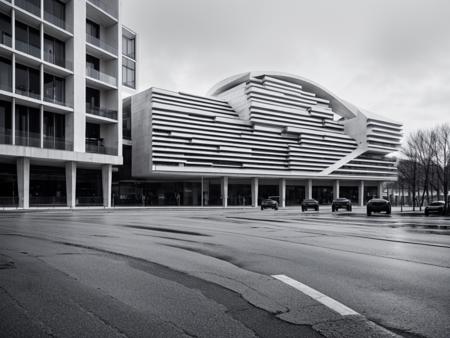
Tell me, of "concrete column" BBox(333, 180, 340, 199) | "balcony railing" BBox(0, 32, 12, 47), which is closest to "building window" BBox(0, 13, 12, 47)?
"balcony railing" BBox(0, 32, 12, 47)

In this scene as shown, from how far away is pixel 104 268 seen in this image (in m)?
6.96

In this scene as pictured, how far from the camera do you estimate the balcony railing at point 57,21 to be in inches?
1615

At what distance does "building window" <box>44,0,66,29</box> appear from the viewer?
136 feet

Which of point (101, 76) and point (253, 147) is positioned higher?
point (101, 76)

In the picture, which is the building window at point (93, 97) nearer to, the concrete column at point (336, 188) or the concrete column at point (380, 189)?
the concrete column at point (336, 188)

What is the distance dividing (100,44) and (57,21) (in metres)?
5.91

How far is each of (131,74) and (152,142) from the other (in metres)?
10.0

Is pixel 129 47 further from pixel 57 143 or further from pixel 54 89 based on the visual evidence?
pixel 57 143

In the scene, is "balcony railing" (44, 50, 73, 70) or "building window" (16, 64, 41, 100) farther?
"balcony railing" (44, 50, 73, 70)

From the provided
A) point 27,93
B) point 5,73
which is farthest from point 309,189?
point 5,73

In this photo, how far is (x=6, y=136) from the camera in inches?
1484

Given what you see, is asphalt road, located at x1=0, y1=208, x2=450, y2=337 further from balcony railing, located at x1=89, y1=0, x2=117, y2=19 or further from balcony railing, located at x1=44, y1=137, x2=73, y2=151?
balcony railing, located at x1=89, y1=0, x2=117, y2=19

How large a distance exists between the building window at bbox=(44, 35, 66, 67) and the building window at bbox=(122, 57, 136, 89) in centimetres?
1264

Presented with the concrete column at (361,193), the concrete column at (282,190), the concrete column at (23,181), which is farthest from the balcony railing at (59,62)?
the concrete column at (361,193)
